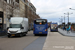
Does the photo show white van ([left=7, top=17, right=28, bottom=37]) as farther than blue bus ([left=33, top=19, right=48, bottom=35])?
No

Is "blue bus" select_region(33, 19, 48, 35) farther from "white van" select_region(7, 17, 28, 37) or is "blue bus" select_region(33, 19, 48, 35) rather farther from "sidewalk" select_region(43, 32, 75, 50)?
"sidewalk" select_region(43, 32, 75, 50)

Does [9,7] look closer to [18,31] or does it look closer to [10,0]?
[10,0]

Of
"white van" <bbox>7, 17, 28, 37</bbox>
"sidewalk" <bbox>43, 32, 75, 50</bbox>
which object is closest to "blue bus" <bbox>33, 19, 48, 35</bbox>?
"white van" <bbox>7, 17, 28, 37</bbox>

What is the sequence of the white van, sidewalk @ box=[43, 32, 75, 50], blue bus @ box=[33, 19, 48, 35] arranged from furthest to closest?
1. blue bus @ box=[33, 19, 48, 35]
2. the white van
3. sidewalk @ box=[43, 32, 75, 50]

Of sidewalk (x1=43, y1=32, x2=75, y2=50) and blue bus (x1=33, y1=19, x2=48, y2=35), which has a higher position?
blue bus (x1=33, y1=19, x2=48, y2=35)

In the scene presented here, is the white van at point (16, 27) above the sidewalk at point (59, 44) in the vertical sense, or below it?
above

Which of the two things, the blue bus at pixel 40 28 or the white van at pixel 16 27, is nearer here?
the white van at pixel 16 27

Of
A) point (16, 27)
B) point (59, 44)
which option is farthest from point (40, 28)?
point (59, 44)

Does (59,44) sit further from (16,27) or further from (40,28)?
(40,28)

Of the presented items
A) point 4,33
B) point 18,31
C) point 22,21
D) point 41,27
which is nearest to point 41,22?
point 41,27

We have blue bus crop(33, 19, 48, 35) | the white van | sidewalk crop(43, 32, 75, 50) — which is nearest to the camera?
sidewalk crop(43, 32, 75, 50)

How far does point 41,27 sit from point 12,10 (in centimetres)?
1478

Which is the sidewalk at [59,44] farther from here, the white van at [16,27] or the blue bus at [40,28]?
the blue bus at [40,28]

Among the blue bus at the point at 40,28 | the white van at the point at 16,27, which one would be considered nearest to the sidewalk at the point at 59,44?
the white van at the point at 16,27
